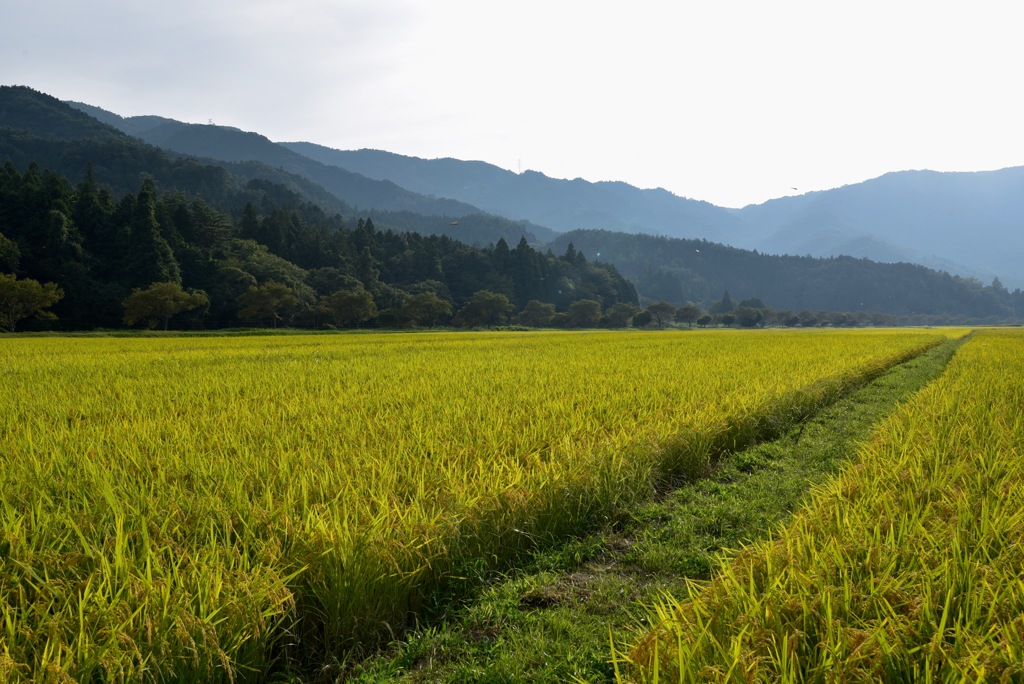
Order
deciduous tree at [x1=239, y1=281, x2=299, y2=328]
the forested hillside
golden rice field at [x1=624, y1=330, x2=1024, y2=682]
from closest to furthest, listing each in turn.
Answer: golden rice field at [x1=624, y1=330, x2=1024, y2=682]
the forested hillside
deciduous tree at [x1=239, y1=281, x2=299, y2=328]

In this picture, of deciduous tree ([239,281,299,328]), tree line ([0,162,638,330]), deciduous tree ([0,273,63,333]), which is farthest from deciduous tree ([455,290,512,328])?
deciduous tree ([0,273,63,333])

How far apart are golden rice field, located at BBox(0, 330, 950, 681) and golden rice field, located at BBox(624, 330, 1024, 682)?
72 cm

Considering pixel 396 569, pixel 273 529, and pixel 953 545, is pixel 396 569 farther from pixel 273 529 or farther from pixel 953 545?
pixel 953 545

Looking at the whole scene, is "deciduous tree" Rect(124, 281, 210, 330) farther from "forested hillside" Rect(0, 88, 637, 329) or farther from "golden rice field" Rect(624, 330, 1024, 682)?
"golden rice field" Rect(624, 330, 1024, 682)

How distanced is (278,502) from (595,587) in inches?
76.1

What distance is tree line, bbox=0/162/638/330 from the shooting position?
49.0m

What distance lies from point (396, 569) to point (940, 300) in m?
230

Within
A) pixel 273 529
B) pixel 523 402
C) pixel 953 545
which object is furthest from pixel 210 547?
pixel 523 402

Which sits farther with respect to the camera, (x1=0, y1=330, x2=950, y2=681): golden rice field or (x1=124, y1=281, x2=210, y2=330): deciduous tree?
(x1=124, y1=281, x2=210, y2=330): deciduous tree

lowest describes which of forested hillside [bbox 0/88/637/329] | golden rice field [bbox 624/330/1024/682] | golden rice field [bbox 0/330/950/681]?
golden rice field [bbox 0/330/950/681]

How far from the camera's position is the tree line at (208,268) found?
4900 cm

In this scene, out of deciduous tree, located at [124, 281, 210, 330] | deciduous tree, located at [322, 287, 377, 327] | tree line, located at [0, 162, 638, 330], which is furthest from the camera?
deciduous tree, located at [322, 287, 377, 327]

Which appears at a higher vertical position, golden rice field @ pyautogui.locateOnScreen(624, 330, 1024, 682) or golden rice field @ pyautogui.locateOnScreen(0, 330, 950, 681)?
golden rice field @ pyautogui.locateOnScreen(624, 330, 1024, 682)

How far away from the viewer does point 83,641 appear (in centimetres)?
175
